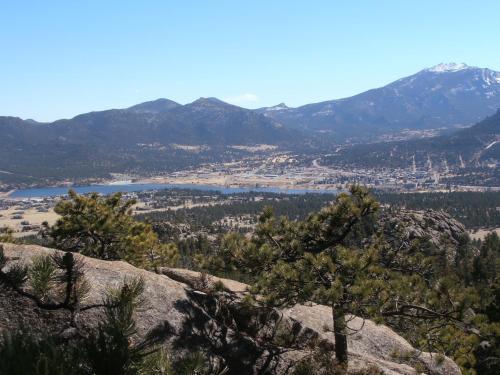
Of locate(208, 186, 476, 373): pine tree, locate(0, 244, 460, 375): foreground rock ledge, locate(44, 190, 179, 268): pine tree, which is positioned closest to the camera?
locate(0, 244, 460, 375): foreground rock ledge

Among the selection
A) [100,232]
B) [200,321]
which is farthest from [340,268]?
[100,232]

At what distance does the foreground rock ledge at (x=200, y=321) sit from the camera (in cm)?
877

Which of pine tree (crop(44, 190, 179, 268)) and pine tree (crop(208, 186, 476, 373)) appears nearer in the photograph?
pine tree (crop(208, 186, 476, 373))

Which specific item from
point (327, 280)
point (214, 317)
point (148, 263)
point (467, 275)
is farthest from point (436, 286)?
point (467, 275)

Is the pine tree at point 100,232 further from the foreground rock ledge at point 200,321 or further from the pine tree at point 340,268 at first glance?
the pine tree at point 340,268

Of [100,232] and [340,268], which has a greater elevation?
[340,268]

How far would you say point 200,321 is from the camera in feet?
36.7

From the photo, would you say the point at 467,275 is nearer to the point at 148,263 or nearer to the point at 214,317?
the point at 148,263

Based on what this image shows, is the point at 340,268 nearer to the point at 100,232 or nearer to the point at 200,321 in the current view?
the point at 200,321

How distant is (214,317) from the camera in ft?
38.9

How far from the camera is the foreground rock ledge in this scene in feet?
28.8

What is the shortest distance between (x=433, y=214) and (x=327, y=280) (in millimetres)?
98310

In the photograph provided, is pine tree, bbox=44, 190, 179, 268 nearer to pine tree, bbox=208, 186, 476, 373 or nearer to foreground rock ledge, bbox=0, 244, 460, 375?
foreground rock ledge, bbox=0, 244, 460, 375

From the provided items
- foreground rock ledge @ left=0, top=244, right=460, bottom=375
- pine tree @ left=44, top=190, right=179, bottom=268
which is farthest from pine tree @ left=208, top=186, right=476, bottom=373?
pine tree @ left=44, top=190, right=179, bottom=268
